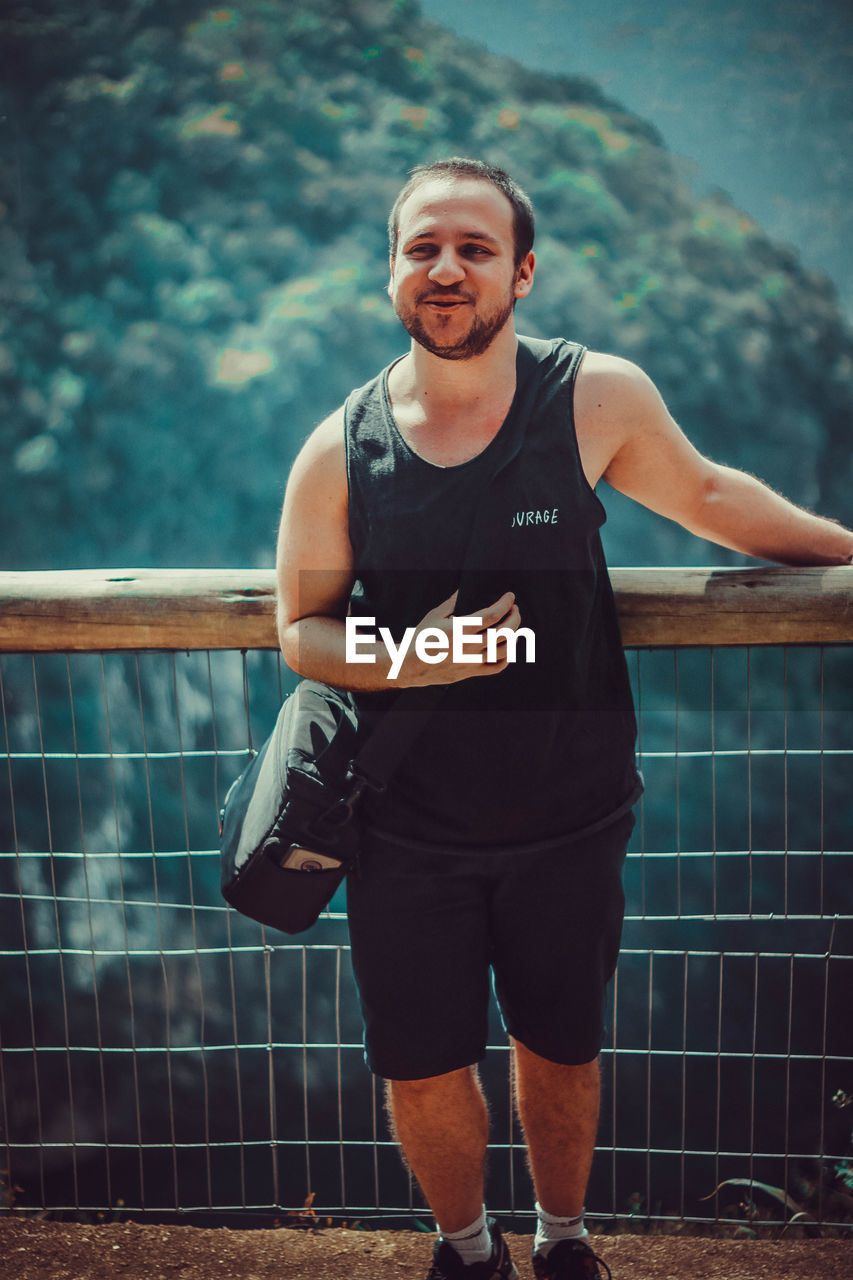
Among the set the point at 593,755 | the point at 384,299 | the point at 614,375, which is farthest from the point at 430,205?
the point at 384,299

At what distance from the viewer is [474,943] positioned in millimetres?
1233

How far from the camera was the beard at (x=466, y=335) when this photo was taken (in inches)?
45.4

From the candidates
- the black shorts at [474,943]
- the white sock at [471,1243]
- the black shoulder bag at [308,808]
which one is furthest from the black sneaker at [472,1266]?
the black shoulder bag at [308,808]

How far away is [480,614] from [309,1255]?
4.12 ft

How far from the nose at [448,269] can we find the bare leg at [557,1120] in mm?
976

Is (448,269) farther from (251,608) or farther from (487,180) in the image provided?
(251,608)

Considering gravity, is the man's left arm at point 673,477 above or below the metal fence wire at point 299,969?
above

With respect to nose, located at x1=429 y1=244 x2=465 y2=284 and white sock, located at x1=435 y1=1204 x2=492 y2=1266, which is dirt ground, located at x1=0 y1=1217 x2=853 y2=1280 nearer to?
white sock, located at x1=435 y1=1204 x2=492 y2=1266

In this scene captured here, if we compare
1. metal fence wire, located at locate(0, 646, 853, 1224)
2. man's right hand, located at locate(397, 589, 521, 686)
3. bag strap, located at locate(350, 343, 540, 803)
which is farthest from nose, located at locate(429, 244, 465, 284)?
metal fence wire, located at locate(0, 646, 853, 1224)

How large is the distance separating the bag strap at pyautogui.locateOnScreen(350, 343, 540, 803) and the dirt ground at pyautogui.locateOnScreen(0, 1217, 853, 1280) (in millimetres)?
985

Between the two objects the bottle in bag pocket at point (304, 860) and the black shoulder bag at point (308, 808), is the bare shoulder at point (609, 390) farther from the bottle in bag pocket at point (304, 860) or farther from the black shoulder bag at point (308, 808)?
the bottle in bag pocket at point (304, 860)

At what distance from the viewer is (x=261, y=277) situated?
634cm

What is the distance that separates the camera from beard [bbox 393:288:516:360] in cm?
115

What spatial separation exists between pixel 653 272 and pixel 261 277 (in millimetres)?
2521
